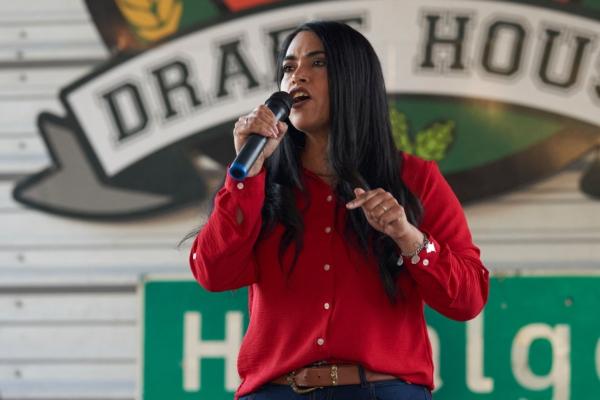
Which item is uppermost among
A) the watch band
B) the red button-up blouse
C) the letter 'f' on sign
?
the watch band

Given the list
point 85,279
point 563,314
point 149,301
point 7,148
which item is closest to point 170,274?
point 149,301

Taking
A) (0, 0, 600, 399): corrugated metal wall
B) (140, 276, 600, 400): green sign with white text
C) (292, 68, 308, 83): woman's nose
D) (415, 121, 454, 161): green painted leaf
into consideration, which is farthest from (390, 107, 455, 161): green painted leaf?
(292, 68, 308, 83): woman's nose

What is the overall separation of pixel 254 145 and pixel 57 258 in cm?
177

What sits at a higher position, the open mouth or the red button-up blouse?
the open mouth

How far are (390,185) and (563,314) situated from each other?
1.31m

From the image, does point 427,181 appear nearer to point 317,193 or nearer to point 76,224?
point 317,193

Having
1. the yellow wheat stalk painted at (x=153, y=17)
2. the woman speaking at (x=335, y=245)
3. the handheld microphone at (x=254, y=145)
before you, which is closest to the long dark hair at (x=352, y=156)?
the woman speaking at (x=335, y=245)

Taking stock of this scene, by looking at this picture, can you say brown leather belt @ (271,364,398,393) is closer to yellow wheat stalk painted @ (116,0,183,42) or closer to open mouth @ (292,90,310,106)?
open mouth @ (292,90,310,106)

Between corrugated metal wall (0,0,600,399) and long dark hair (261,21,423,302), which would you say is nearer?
long dark hair (261,21,423,302)

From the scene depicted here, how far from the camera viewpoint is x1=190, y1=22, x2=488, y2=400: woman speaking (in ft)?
5.65

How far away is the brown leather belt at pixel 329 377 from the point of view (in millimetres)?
1714

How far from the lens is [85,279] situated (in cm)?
322

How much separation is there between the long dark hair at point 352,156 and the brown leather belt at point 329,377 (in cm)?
14

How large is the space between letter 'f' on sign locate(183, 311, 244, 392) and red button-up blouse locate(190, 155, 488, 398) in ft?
4.06
